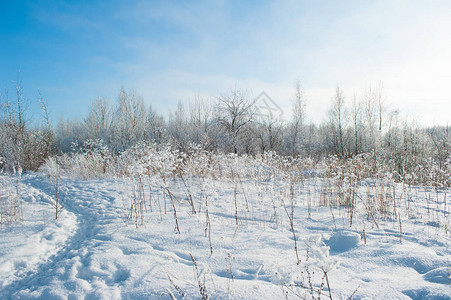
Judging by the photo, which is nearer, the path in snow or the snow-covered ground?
the snow-covered ground

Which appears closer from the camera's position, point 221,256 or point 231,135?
point 221,256

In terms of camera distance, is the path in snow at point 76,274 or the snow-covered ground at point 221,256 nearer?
the snow-covered ground at point 221,256

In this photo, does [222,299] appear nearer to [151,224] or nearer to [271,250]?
[271,250]

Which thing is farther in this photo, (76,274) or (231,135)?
(231,135)

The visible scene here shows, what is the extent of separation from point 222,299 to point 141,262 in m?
1.06

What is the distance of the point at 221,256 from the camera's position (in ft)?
8.04

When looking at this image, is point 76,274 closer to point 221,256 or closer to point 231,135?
point 221,256

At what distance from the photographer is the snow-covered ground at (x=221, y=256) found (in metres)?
1.76

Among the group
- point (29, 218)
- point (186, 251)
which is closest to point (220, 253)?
point (186, 251)

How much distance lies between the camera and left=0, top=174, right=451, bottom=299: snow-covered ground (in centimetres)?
176

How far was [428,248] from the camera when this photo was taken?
8.41 ft

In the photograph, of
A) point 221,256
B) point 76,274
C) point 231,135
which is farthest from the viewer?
point 231,135

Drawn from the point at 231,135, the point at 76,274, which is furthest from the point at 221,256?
the point at 231,135

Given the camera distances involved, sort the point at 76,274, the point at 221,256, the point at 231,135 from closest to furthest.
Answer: the point at 76,274 < the point at 221,256 < the point at 231,135
